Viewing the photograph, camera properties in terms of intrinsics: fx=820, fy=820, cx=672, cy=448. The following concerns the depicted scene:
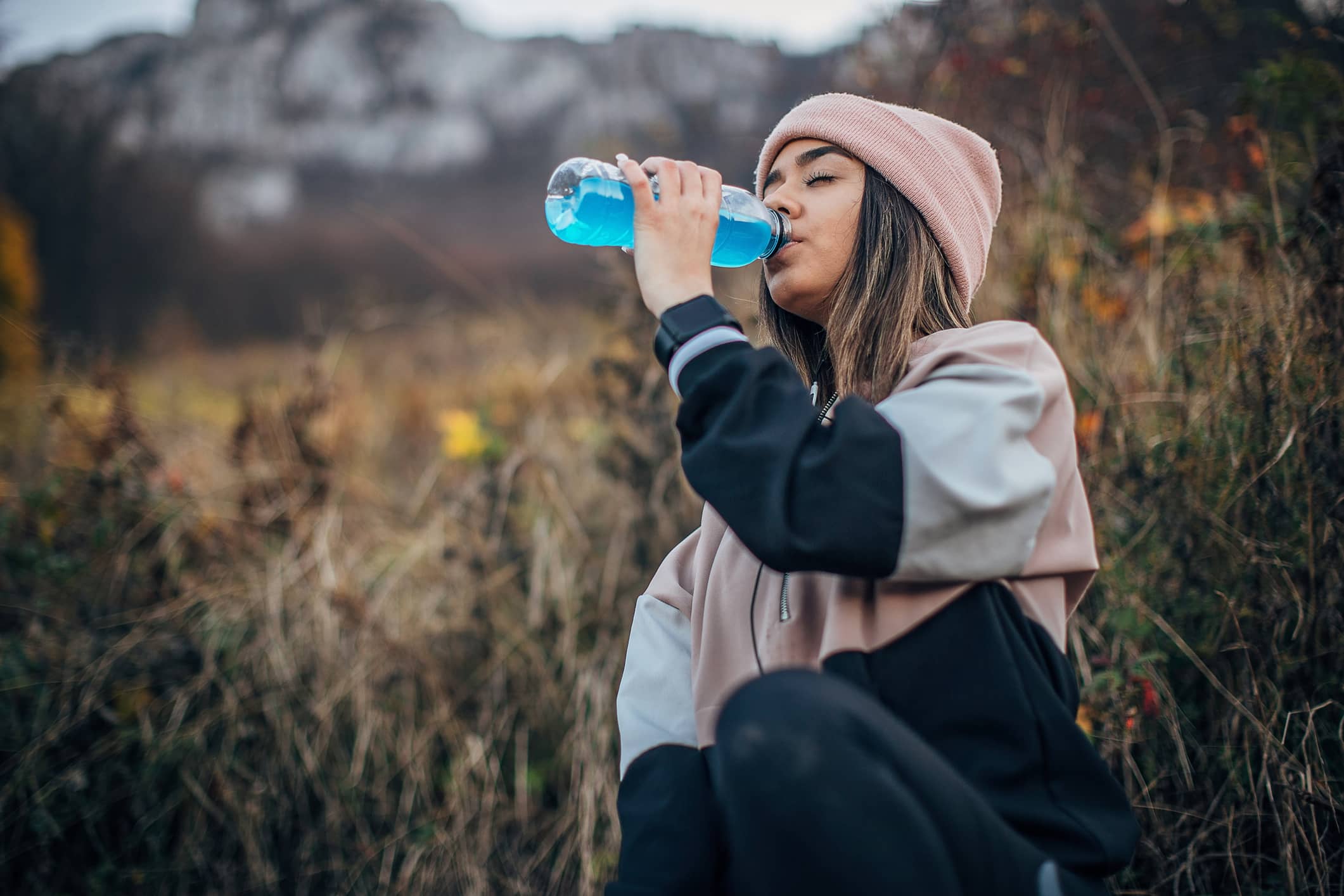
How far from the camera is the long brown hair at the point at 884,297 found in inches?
54.1

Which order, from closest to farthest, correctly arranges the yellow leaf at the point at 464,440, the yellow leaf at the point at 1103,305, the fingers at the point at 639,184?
the fingers at the point at 639,184
the yellow leaf at the point at 1103,305
the yellow leaf at the point at 464,440

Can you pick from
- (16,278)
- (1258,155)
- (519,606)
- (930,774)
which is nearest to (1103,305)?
(1258,155)

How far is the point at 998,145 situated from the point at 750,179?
420 centimetres

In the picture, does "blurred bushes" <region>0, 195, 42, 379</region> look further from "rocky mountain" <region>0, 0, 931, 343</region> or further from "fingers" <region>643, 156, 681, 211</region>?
"fingers" <region>643, 156, 681, 211</region>

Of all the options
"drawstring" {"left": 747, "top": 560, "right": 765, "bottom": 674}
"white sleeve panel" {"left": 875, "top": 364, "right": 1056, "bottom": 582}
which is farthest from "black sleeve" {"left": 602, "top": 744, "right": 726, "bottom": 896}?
"white sleeve panel" {"left": 875, "top": 364, "right": 1056, "bottom": 582}

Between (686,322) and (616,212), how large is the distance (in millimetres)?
437

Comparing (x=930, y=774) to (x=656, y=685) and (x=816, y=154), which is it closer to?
(x=656, y=685)

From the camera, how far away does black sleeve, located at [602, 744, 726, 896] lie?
1.17m

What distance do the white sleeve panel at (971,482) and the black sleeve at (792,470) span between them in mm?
25

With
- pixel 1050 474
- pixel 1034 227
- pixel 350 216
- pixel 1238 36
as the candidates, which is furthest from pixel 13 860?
pixel 350 216

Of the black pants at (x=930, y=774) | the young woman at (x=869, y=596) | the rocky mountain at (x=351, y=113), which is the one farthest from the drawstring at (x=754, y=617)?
the rocky mountain at (x=351, y=113)

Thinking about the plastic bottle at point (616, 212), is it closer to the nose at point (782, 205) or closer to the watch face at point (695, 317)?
the nose at point (782, 205)

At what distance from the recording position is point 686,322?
117 cm

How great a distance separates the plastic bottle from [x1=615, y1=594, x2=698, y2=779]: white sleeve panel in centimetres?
65
